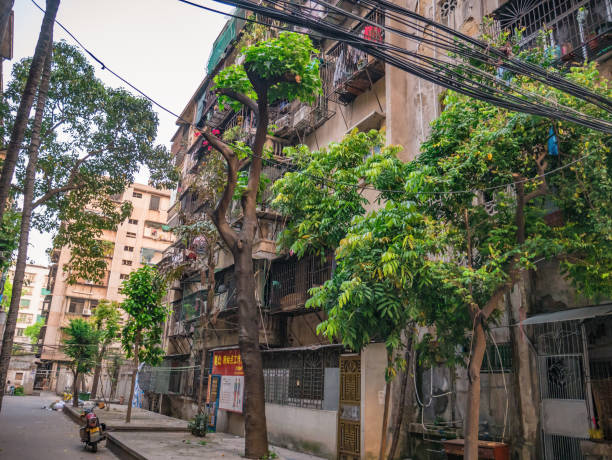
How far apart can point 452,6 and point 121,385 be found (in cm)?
4010

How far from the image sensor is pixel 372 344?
1290 cm

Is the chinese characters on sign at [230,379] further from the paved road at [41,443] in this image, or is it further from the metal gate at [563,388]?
the metal gate at [563,388]

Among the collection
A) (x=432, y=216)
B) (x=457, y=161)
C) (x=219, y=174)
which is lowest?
(x=432, y=216)

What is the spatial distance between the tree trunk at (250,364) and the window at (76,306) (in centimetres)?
4997

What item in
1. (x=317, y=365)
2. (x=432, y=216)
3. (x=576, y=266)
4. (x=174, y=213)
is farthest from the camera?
(x=174, y=213)

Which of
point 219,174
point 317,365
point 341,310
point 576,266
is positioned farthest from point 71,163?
point 576,266

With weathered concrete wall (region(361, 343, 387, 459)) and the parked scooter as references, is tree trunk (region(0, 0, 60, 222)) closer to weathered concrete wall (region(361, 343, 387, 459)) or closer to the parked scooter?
the parked scooter

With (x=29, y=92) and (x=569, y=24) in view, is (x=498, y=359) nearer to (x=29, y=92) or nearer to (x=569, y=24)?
(x=569, y=24)

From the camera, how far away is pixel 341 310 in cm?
838

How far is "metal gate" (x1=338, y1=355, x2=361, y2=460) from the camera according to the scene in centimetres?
1239

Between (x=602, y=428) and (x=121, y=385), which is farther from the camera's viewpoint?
(x=121, y=385)

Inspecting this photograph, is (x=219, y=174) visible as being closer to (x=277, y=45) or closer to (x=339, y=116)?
(x=339, y=116)

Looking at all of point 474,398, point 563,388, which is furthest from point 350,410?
point 474,398

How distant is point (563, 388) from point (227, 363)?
13.4 metres
